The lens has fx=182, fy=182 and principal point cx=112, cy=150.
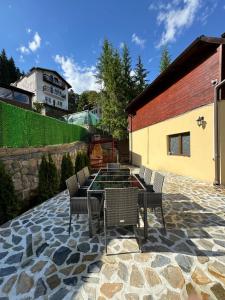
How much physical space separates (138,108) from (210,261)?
40.3 feet

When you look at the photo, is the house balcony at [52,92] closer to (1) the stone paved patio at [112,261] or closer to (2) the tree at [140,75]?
(2) the tree at [140,75]

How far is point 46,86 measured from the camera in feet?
91.2

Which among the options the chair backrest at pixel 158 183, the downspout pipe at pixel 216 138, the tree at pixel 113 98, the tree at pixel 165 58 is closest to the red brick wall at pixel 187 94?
the downspout pipe at pixel 216 138

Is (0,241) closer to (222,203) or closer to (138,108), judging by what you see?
(222,203)

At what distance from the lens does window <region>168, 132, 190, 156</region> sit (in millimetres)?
7850

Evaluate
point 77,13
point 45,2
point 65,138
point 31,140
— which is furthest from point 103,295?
point 77,13

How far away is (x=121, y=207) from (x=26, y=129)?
4.00 meters

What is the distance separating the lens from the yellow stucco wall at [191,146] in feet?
21.2

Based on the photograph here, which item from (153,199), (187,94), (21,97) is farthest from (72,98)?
(153,199)

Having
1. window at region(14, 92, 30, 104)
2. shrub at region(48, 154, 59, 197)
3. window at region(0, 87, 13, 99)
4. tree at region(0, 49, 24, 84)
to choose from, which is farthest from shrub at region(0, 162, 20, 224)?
tree at region(0, 49, 24, 84)

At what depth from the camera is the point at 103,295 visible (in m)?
1.95

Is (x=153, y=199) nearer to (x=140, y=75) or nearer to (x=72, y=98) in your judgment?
(x=140, y=75)

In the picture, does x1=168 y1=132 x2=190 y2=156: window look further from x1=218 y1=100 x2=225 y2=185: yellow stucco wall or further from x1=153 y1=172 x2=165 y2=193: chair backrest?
x1=153 y1=172 x2=165 y2=193: chair backrest

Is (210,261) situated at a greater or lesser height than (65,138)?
lesser
